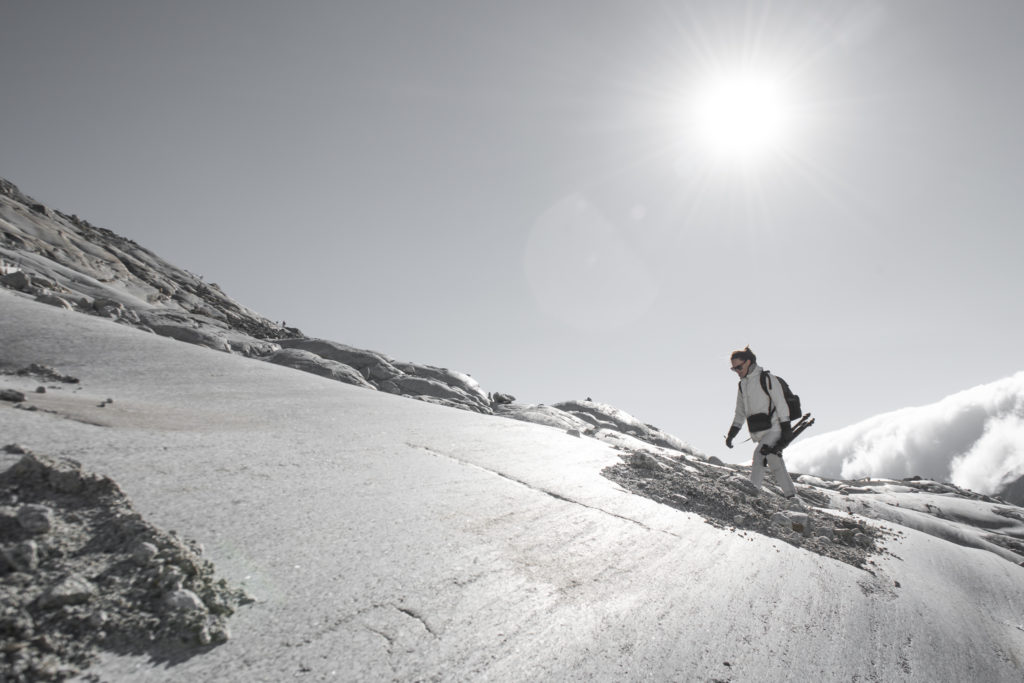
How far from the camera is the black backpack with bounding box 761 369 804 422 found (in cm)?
564

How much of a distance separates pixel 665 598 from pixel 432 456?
2.08m

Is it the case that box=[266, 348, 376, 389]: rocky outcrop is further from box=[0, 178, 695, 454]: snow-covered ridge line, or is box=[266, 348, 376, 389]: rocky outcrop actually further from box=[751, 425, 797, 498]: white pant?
box=[751, 425, 797, 498]: white pant

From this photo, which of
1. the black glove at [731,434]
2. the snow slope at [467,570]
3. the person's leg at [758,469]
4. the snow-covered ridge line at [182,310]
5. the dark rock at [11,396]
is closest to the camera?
the snow slope at [467,570]

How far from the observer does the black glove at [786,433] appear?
18.2 ft

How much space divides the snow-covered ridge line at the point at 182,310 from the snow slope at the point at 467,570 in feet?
13.0

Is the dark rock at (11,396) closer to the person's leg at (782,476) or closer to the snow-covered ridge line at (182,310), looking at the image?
the snow-covered ridge line at (182,310)

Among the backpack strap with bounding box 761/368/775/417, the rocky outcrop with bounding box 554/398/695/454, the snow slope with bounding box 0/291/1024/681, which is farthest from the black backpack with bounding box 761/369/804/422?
the rocky outcrop with bounding box 554/398/695/454

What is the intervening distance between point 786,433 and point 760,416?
0.32 m

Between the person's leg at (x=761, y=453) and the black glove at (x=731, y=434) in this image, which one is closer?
the person's leg at (x=761, y=453)

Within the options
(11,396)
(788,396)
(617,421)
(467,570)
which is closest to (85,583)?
(467,570)

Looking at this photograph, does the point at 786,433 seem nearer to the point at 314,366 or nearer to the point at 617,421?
the point at 314,366

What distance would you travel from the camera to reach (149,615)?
4.33ft

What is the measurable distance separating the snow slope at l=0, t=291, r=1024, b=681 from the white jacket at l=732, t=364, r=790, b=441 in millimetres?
1653

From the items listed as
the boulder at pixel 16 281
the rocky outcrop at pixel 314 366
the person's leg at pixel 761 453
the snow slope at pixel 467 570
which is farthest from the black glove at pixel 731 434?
the boulder at pixel 16 281
